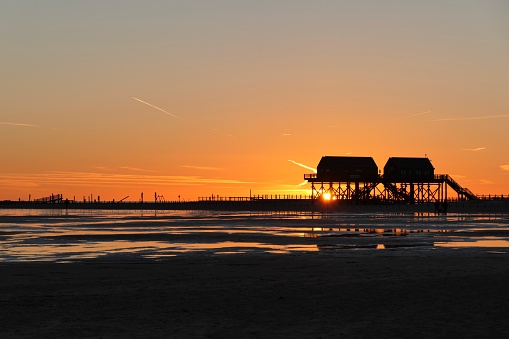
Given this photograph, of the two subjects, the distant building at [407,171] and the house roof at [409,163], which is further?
the house roof at [409,163]

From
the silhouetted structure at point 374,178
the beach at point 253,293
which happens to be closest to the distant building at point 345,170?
the silhouetted structure at point 374,178

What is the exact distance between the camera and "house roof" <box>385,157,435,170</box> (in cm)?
13650

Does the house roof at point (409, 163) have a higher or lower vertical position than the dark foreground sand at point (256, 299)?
higher

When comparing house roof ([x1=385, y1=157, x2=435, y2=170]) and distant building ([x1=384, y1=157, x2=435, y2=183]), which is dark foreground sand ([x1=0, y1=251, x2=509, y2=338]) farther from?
house roof ([x1=385, y1=157, x2=435, y2=170])

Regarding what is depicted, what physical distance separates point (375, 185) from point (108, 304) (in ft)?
413

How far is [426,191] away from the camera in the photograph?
138625 mm

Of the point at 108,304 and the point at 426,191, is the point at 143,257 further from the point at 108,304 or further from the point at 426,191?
the point at 426,191

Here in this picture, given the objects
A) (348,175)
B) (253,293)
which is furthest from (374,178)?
(253,293)

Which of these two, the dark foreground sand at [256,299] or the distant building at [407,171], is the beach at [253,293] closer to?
the dark foreground sand at [256,299]

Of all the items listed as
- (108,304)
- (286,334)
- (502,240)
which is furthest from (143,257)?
(502,240)

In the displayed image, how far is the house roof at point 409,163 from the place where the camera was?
448 ft

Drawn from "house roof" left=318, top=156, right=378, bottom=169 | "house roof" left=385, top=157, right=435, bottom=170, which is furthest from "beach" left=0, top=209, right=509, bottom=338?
Result: "house roof" left=385, top=157, right=435, bottom=170

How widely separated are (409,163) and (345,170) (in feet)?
40.4

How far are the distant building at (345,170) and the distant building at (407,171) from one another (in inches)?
108
